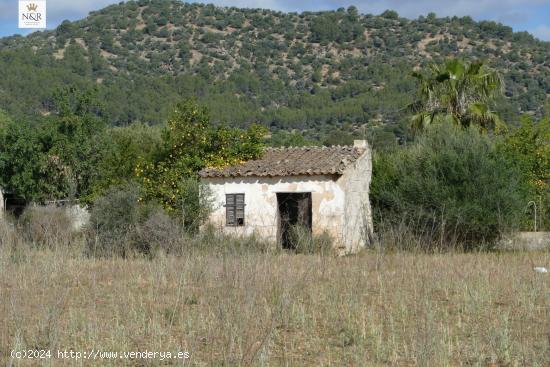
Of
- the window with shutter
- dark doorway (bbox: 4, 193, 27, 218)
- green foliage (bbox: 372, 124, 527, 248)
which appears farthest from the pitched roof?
dark doorway (bbox: 4, 193, 27, 218)

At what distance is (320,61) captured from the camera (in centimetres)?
7225

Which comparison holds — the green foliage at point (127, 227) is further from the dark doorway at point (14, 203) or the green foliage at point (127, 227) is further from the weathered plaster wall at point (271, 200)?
the dark doorway at point (14, 203)

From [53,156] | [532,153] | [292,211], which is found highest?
[532,153]

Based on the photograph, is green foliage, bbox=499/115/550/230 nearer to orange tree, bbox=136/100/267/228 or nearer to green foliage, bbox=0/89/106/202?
orange tree, bbox=136/100/267/228

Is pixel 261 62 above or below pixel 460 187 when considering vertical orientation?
above

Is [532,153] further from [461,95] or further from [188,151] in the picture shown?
[188,151]

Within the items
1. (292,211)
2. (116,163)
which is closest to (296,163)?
(292,211)

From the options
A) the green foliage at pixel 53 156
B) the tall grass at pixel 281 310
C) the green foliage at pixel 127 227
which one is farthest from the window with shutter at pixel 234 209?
the tall grass at pixel 281 310

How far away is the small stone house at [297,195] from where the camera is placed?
802 inches

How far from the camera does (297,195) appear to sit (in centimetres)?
2155

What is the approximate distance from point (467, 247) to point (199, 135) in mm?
8524

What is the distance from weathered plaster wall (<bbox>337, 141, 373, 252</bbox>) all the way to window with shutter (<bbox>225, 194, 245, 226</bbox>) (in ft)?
9.76

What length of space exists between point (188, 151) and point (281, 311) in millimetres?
14832

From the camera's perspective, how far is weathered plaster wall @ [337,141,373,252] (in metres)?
20.5
